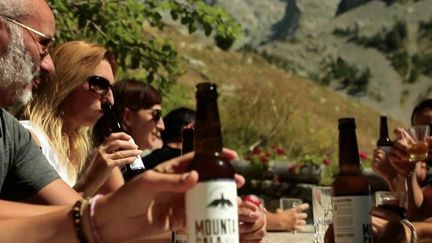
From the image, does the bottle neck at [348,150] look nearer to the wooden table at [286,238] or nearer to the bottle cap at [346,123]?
the bottle cap at [346,123]

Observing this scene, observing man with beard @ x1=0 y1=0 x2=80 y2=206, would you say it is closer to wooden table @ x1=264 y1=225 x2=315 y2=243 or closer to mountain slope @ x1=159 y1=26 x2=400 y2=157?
wooden table @ x1=264 y1=225 x2=315 y2=243

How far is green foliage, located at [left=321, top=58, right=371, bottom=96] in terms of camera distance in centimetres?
5372

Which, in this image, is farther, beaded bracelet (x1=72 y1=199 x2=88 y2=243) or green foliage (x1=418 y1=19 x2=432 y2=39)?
green foliage (x1=418 y1=19 x2=432 y2=39)

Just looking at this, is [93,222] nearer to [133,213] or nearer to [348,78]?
[133,213]

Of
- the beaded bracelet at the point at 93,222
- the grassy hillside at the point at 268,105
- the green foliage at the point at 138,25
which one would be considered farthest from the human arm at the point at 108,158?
the grassy hillside at the point at 268,105

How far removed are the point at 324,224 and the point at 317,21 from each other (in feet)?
244

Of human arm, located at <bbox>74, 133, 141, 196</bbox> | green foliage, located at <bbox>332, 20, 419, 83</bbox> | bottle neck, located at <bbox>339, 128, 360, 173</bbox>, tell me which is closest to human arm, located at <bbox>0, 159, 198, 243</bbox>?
bottle neck, located at <bbox>339, 128, 360, 173</bbox>

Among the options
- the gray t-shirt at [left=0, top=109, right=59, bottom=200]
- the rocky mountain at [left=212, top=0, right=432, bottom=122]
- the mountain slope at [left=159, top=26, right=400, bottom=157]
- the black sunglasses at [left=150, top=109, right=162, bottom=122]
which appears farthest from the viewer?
the rocky mountain at [left=212, top=0, right=432, bottom=122]

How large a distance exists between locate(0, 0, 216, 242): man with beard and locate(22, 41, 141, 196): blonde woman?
2.66 ft

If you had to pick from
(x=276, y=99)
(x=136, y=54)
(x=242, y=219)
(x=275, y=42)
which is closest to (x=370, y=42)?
(x=275, y=42)

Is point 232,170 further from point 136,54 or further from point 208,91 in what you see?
point 136,54

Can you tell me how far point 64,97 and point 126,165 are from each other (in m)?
0.46

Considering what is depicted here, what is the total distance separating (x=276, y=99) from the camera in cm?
2002

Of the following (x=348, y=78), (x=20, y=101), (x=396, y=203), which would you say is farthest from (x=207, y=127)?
(x=348, y=78)
